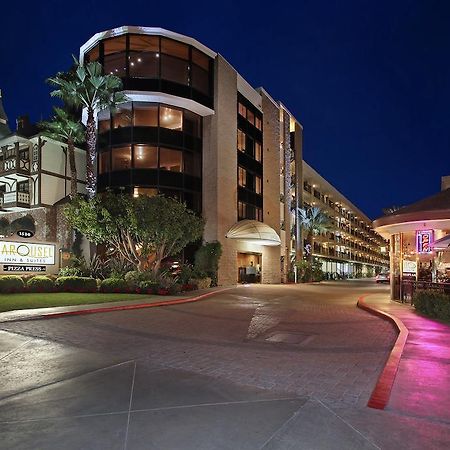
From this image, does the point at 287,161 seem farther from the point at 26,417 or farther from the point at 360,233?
the point at 360,233

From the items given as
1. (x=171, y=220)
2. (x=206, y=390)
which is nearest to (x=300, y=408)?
(x=206, y=390)

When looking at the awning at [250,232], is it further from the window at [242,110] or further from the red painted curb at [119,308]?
the red painted curb at [119,308]

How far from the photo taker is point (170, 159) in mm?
33094

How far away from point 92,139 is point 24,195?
8.10 m

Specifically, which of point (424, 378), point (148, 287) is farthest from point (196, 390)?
point (148, 287)

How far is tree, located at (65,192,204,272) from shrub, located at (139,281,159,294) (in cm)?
221

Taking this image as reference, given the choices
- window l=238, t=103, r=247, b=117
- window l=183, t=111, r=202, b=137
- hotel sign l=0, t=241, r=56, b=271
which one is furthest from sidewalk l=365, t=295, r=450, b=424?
window l=238, t=103, r=247, b=117

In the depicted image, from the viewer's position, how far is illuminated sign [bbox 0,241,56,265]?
66.7 ft

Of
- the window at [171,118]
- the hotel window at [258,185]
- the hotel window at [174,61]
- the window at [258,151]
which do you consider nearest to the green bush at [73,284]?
the window at [171,118]

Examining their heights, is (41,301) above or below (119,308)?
above

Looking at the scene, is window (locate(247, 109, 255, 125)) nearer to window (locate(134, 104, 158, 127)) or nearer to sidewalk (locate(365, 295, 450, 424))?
window (locate(134, 104, 158, 127))

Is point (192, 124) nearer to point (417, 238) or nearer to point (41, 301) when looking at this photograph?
point (417, 238)

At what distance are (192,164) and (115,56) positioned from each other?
1024 centimetres

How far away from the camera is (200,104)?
1318 inches
